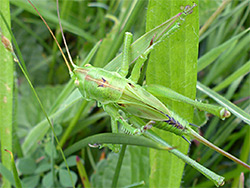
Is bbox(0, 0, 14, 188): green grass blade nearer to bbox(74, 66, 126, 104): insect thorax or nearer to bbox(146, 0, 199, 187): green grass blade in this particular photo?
bbox(74, 66, 126, 104): insect thorax

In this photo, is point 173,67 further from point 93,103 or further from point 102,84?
point 93,103

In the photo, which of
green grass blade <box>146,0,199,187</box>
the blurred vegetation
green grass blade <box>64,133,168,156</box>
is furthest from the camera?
the blurred vegetation

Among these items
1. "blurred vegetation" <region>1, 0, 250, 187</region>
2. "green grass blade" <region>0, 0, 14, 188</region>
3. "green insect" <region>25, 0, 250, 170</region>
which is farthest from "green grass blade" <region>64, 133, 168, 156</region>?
"green grass blade" <region>0, 0, 14, 188</region>

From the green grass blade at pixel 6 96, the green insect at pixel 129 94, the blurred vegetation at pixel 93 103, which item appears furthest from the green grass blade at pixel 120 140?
the green grass blade at pixel 6 96

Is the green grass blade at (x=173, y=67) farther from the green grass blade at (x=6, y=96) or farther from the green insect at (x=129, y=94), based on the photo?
the green grass blade at (x=6, y=96)

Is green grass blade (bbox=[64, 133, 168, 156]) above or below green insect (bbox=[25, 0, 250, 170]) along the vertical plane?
below

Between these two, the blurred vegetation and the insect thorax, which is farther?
the blurred vegetation

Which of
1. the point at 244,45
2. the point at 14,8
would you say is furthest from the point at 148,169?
the point at 14,8

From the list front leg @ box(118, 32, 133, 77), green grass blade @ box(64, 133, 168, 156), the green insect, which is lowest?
green grass blade @ box(64, 133, 168, 156)
